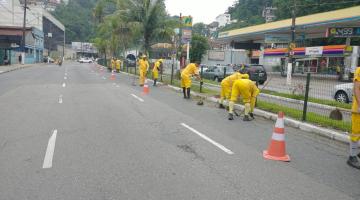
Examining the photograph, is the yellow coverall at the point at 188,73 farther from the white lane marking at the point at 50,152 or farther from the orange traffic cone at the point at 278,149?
the orange traffic cone at the point at 278,149

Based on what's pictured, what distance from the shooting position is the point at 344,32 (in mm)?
31047

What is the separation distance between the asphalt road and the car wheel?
6565 mm

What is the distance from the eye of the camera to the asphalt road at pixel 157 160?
5039 millimetres

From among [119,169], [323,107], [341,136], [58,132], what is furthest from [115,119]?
[323,107]

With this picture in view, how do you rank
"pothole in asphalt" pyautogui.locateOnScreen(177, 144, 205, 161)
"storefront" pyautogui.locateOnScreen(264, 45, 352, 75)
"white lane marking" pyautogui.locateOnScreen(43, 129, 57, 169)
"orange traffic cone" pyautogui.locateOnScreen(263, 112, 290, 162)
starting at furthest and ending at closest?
"storefront" pyautogui.locateOnScreen(264, 45, 352, 75) < "orange traffic cone" pyautogui.locateOnScreen(263, 112, 290, 162) < "pothole in asphalt" pyautogui.locateOnScreen(177, 144, 205, 161) < "white lane marking" pyautogui.locateOnScreen(43, 129, 57, 169)

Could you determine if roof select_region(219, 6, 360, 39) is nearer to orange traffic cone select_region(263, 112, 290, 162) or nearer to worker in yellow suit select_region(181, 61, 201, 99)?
worker in yellow suit select_region(181, 61, 201, 99)

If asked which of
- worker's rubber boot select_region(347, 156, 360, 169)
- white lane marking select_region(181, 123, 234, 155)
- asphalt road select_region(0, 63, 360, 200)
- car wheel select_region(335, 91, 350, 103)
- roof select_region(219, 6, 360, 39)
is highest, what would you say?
roof select_region(219, 6, 360, 39)

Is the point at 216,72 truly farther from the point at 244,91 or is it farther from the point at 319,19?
the point at 244,91

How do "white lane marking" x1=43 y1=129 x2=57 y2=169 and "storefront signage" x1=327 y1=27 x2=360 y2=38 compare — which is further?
"storefront signage" x1=327 y1=27 x2=360 y2=38

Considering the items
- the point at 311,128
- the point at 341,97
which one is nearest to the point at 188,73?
the point at 341,97

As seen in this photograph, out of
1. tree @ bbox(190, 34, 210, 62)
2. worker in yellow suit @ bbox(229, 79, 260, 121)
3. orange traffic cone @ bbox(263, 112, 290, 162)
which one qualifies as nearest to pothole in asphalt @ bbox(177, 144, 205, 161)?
orange traffic cone @ bbox(263, 112, 290, 162)

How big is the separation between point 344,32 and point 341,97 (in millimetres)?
16887

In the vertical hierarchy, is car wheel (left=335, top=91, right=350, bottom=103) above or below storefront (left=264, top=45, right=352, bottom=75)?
below

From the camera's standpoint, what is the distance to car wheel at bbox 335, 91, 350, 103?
16109 millimetres
